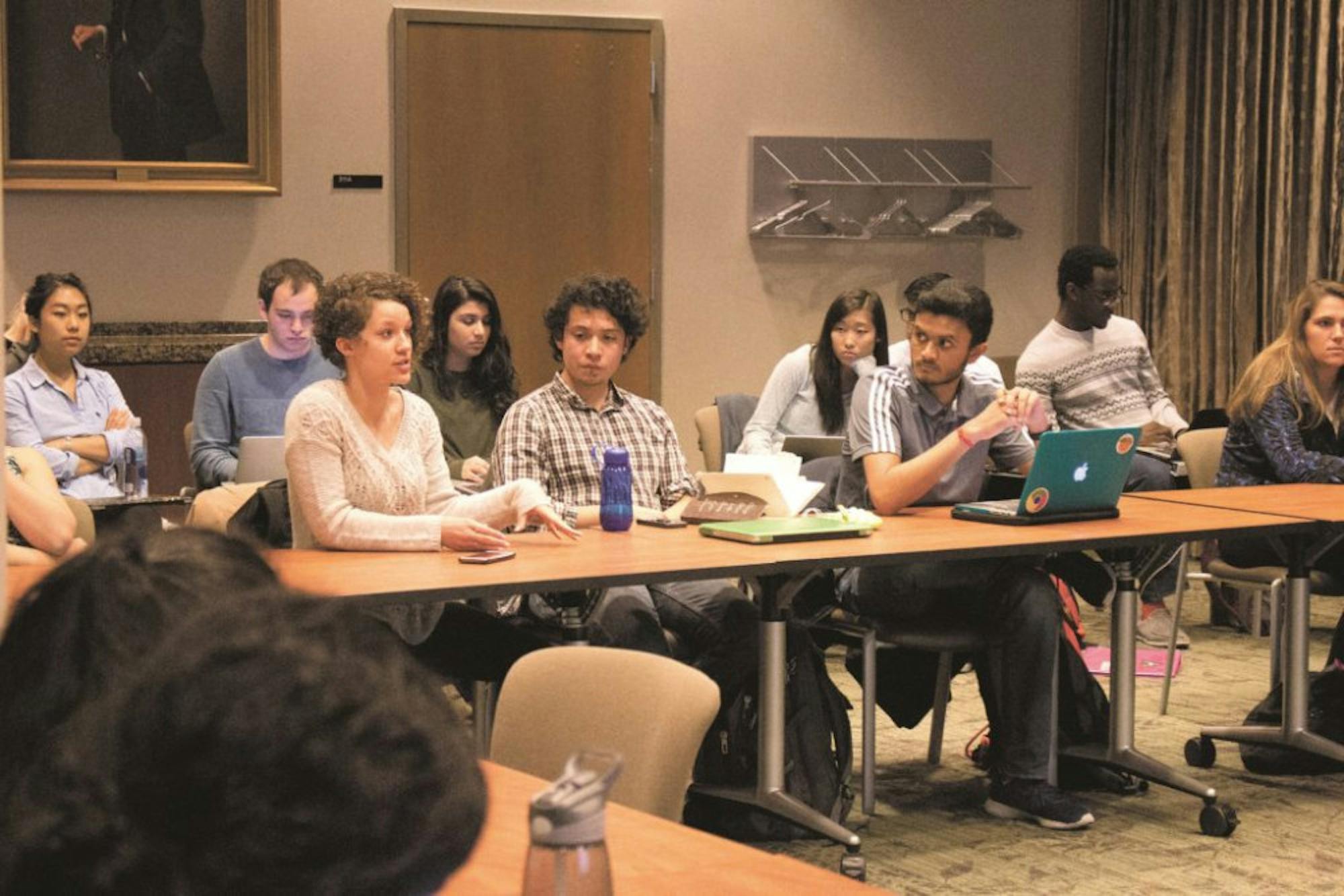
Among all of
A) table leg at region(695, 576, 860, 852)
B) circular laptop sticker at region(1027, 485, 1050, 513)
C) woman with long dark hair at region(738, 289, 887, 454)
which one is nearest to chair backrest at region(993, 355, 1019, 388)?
woman with long dark hair at region(738, 289, 887, 454)

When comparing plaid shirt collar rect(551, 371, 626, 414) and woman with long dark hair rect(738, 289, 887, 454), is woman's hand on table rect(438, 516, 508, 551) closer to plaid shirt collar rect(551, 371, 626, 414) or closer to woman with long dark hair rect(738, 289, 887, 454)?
plaid shirt collar rect(551, 371, 626, 414)

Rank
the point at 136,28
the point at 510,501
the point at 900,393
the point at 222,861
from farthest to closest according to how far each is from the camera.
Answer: the point at 136,28 → the point at 900,393 → the point at 510,501 → the point at 222,861

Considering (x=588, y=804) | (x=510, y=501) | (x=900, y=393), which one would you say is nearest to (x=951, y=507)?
(x=900, y=393)

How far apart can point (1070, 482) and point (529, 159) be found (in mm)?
4385

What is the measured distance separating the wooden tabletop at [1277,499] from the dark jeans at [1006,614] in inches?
28.3

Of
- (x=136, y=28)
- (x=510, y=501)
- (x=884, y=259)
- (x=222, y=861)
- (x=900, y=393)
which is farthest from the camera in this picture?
(x=884, y=259)

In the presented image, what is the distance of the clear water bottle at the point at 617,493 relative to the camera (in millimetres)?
4285

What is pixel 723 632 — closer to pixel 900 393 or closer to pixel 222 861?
pixel 900 393

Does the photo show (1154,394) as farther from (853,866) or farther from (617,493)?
(853,866)

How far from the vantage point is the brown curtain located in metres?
7.79

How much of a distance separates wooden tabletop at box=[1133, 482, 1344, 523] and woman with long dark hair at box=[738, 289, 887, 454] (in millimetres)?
1462

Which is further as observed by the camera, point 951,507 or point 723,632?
point 951,507

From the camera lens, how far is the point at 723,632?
4.39 metres

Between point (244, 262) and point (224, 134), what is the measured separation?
1.83ft
